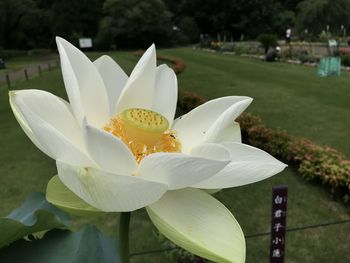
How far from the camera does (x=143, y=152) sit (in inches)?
25.7

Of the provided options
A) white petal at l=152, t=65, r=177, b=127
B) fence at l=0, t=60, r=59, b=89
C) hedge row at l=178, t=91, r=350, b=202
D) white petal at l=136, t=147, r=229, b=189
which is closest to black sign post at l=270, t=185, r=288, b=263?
white petal at l=152, t=65, r=177, b=127

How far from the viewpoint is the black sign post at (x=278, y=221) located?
93.3 inches

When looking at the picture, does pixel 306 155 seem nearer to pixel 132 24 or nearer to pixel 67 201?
pixel 67 201

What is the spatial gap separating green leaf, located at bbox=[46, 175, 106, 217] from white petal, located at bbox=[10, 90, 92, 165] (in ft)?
0.16

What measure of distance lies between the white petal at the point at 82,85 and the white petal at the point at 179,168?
16 centimetres

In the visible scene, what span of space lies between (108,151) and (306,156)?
4820 millimetres

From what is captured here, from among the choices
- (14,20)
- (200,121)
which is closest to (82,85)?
(200,121)

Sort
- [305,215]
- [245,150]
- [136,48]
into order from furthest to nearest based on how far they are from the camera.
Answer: [136,48] < [305,215] < [245,150]

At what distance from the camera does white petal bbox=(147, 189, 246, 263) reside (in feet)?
1.75

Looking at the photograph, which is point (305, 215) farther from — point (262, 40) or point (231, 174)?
point (262, 40)

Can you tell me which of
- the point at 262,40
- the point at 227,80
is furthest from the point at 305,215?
the point at 262,40

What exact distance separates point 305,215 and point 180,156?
13.1 feet

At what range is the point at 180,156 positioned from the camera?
20.6 inches

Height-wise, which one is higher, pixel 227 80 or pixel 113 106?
pixel 113 106
